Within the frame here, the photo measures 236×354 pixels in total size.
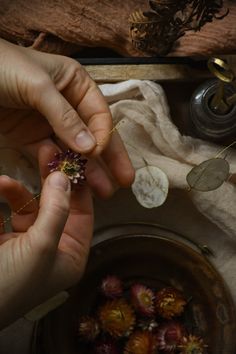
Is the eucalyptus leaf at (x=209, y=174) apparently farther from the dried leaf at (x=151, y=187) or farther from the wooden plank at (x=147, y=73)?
the wooden plank at (x=147, y=73)

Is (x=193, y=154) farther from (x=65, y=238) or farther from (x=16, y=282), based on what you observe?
(x=16, y=282)

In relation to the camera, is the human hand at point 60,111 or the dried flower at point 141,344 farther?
the dried flower at point 141,344

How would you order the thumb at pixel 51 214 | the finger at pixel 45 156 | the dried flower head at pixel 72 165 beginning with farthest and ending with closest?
the finger at pixel 45 156, the dried flower head at pixel 72 165, the thumb at pixel 51 214

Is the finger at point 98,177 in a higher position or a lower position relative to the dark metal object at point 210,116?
lower

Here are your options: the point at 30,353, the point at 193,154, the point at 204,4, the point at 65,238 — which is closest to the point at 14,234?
the point at 65,238

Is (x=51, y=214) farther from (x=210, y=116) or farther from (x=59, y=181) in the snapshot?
(x=210, y=116)

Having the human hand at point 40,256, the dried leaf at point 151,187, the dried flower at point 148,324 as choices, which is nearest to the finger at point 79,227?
the human hand at point 40,256
